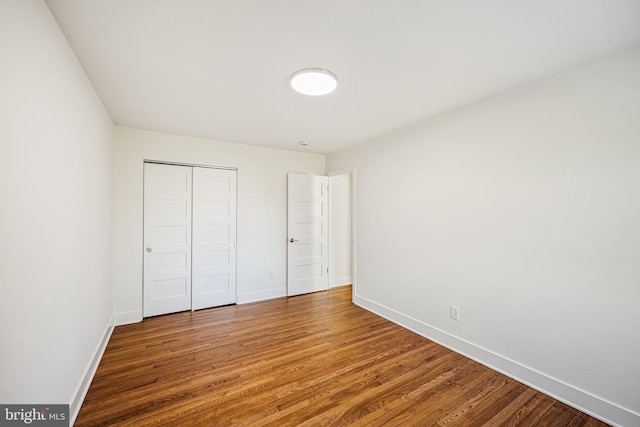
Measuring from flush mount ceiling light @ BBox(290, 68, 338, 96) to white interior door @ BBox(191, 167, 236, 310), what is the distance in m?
2.23

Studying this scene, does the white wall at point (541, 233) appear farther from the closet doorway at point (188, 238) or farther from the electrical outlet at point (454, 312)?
the closet doorway at point (188, 238)

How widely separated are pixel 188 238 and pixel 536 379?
160 inches

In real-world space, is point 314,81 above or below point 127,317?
above

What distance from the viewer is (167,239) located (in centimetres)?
355

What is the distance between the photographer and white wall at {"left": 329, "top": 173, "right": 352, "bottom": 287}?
16.4 ft

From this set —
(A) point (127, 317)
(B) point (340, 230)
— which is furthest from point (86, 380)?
(B) point (340, 230)

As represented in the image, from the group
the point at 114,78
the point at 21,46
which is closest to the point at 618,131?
the point at 21,46

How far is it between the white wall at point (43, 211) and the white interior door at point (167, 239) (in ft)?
4.12

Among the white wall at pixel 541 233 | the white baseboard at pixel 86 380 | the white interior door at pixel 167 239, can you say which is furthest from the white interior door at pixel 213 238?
the white wall at pixel 541 233

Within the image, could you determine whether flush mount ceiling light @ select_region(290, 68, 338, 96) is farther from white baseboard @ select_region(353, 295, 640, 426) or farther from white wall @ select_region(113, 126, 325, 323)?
white baseboard @ select_region(353, 295, 640, 426)

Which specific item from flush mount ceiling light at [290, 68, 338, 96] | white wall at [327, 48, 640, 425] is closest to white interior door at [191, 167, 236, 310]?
flush mount ceiling light at [290, 68, 338, 96]

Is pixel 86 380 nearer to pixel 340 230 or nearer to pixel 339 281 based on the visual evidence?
pixel 339 281

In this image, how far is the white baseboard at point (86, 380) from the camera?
1722 millimetres

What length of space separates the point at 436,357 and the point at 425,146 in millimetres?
2225
